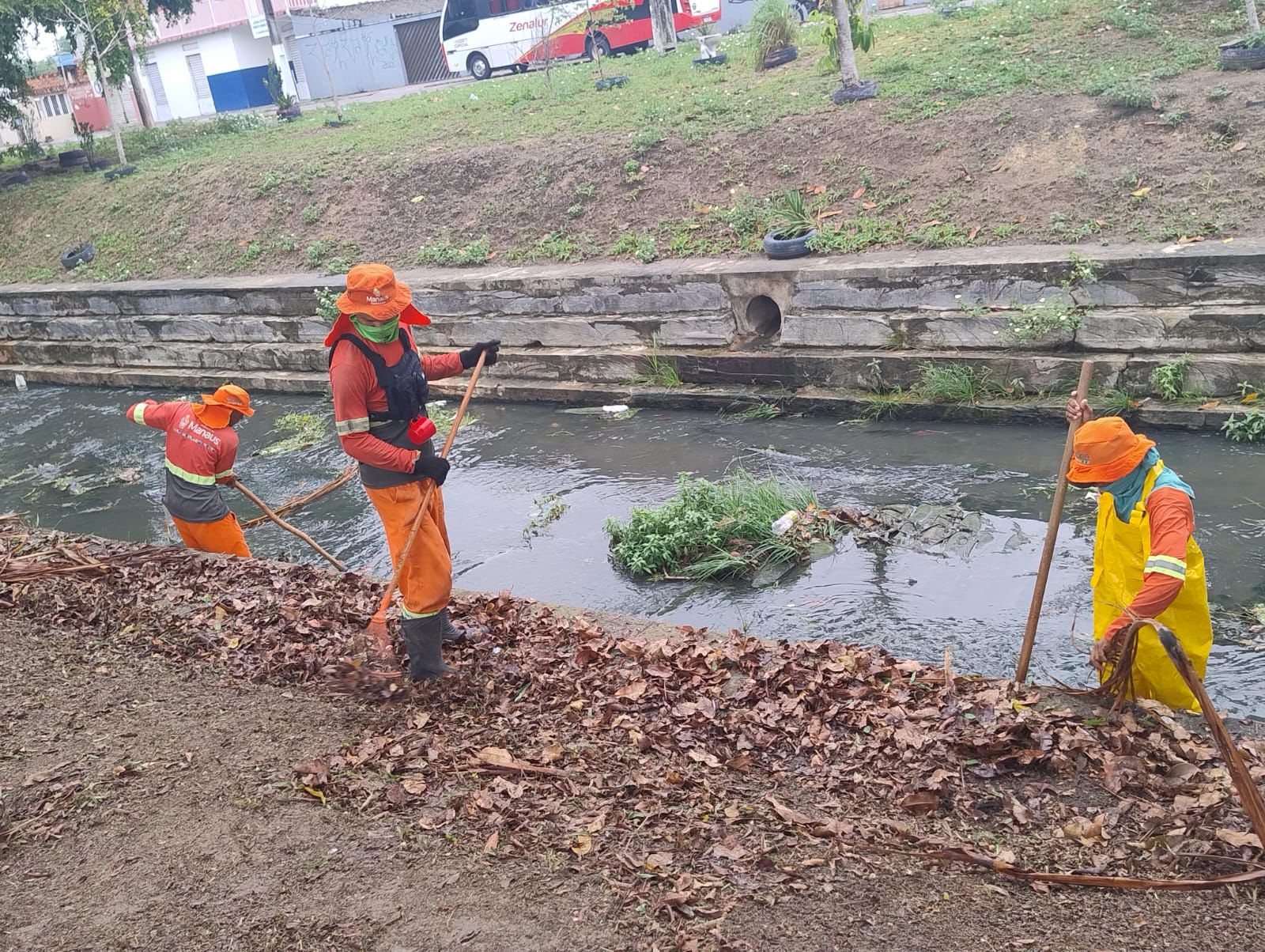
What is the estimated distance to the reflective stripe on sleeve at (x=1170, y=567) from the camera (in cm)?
398

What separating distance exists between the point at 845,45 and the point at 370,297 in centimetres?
971

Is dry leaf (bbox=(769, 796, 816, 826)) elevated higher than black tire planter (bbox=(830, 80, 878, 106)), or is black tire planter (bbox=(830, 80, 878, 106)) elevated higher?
black tire planter (bbox=(830, 80, 878, 106))

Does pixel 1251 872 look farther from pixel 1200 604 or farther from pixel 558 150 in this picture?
pixel 558 150

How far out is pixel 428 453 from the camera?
17.5ft

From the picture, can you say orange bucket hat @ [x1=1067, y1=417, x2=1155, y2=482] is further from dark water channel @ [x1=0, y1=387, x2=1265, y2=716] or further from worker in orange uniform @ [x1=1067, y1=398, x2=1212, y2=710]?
dark water channel @ [x1=0, y1=387, x2=1265, y2=716]

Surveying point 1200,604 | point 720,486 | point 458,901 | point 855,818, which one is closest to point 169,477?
point 720,486

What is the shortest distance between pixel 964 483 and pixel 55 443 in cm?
1056

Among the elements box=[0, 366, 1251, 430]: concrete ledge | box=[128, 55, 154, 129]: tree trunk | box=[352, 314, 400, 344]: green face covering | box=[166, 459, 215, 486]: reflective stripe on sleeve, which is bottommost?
box=[0, 366, 1251, 430]: concrete ledge

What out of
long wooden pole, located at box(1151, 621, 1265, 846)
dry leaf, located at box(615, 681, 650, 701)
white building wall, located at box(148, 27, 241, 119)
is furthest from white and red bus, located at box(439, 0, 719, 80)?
long wooden pole, located at box(1151, 621, 1265, 846)

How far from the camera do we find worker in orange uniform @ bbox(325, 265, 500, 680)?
16.1 ft

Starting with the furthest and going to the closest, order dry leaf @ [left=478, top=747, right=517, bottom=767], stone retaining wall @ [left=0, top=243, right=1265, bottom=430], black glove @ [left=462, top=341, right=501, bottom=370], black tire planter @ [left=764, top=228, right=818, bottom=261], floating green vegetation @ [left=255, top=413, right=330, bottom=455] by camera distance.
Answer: floating green vegetation @ [left=255, top=413, right=330, bottom=455] → black tire planter @ [left=764, top=228, right=818, bottom=261] → stone retaining wall @ [left=0, top=243, right=1265, bottom=430] → black glove @ [left=462, top=341, right=501, bottom=370] → dry leaf @ [left=478, top=747, right=517, bottom=767]

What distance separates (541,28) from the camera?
22.6 metres

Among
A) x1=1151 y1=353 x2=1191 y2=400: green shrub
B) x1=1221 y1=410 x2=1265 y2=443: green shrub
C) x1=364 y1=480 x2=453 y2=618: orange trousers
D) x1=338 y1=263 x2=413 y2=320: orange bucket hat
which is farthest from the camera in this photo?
x1=1151 y1=353 x2=1191 y2=400: green shrub

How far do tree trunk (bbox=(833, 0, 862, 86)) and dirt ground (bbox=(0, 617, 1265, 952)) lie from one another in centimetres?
1092
